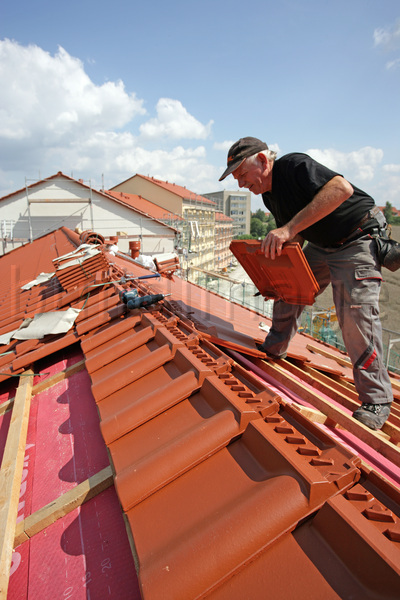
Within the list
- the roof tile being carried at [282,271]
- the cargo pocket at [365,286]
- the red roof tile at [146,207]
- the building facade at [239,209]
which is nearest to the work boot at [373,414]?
the cargo pocket at [365,286]

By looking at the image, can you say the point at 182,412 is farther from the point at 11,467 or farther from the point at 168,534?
the point at 11,467

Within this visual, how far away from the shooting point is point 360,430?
2.08 m

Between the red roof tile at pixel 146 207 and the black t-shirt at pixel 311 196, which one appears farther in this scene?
the red roof tile at pixel 146 207

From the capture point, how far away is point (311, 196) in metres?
2.39

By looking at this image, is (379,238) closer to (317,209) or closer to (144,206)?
(317,209)

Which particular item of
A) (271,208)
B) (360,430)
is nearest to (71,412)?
(360,430)

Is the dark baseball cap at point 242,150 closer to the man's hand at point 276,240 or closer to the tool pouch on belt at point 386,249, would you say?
the man's hand at point 276,240

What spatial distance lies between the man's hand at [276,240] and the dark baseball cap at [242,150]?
59 cm

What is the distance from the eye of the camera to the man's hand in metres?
2.33

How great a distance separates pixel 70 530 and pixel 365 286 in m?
2.26

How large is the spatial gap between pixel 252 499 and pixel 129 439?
699 mm

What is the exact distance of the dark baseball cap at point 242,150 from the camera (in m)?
2.53

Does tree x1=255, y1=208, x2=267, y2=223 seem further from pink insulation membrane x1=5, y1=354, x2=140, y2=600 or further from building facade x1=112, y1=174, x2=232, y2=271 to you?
pink insulation membrane x1=5, y1=354, x2=140, y2=600

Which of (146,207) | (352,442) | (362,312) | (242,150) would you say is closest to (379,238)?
(362,312)
